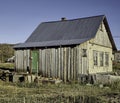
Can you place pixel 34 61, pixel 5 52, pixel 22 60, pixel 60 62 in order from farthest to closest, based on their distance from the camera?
pixel 5 52
pixel 22 60
pixel 34 61
pixel 60 62

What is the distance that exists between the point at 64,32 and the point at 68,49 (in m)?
3.56

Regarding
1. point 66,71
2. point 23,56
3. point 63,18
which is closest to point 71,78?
point 66,71

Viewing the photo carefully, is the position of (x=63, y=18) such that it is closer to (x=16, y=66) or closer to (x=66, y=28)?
(x=66, y=28)

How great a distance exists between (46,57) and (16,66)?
13.3 feet

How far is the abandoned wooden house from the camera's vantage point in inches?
854

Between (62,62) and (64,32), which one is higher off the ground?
(64,32)

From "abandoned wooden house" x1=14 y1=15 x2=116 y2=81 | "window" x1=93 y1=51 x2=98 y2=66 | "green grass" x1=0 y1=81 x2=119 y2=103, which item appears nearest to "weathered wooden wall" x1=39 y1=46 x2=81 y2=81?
"abandoned wooden house" x1=14 y1=15 x2=116 y2=81

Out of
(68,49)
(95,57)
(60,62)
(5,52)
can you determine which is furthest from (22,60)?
(5,52)

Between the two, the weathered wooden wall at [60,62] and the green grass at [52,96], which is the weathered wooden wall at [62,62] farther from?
the green grass at [52,96]

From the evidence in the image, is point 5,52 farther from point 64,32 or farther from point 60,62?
point 60,62

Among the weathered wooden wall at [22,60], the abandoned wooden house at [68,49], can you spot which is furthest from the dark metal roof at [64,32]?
the weathered wooden wall at [22,60]

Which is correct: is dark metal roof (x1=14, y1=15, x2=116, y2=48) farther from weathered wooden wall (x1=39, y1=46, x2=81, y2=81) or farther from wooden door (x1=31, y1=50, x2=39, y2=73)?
wooden door (x1=31, y1=50, x2=39, y2=73)

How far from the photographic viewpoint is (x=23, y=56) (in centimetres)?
2475

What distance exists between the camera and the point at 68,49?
21781 millimetres
